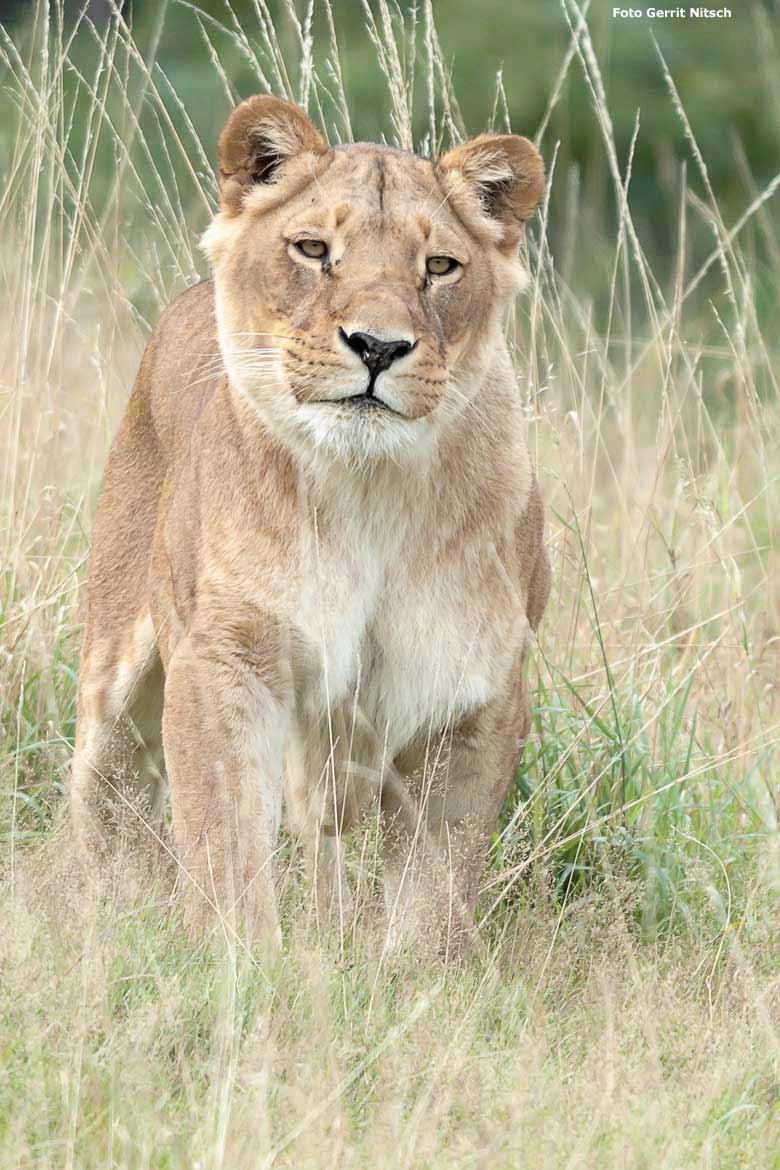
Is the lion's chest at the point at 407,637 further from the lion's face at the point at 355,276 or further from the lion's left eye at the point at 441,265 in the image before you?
the lion's left eye at the point at 441,265

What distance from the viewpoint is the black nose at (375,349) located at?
342 cm

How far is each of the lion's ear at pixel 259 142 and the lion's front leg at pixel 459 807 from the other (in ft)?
3.72

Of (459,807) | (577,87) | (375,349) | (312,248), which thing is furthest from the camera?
(577,87)

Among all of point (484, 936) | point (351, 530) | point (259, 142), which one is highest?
point (259, 142)

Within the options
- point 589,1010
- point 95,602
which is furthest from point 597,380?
point 589,1010

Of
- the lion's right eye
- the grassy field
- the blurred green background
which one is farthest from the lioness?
the blurred green background

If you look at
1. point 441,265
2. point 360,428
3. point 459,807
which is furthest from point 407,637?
point 441,265

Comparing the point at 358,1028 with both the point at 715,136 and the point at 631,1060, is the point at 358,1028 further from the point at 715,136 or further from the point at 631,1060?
the point at 715,136

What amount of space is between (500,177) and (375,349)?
0.67m

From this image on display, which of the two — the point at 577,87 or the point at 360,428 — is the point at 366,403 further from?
the point at 577,87

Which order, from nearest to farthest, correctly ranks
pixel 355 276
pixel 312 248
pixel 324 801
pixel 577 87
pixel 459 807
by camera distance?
pixel 355 276 → pixel 312 248 → pixel 459 807 → pixel 324 801 → pixel 577 87

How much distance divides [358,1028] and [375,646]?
0.88 metres

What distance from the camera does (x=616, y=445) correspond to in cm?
871

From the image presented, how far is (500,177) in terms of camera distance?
389 cm
